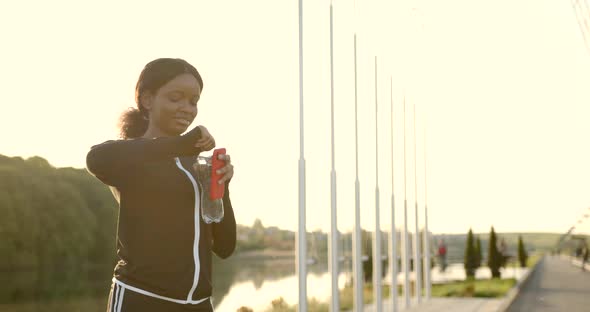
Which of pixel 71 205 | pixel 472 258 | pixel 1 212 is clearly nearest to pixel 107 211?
pixel 71 205

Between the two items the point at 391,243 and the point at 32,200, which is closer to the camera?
the point at 391,243

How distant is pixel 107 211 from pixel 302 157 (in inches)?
1533

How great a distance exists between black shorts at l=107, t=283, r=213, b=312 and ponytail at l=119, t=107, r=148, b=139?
1.39 ft

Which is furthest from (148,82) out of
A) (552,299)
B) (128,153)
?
(552,299)

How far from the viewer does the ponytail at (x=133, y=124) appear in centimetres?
212

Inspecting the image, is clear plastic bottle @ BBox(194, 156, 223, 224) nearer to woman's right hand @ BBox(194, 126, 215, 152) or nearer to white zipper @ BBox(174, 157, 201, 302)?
white zipper @ BBox(174, 157, 201, 302)

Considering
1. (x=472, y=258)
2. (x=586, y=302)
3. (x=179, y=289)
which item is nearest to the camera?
(x=179, y=289)

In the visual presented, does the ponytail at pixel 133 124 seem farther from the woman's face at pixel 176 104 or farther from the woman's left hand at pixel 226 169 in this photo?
the woman's left hand at pixel 226 169

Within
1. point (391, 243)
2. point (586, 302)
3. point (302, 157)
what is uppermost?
point (302, 157)

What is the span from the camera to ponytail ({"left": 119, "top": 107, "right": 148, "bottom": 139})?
6.95ft

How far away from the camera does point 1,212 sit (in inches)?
1850

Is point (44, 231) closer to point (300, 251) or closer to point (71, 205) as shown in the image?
point (71, 205)

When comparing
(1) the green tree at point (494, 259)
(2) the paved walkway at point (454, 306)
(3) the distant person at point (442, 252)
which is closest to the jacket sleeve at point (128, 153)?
(2) the paved walkway at point (454, 306)

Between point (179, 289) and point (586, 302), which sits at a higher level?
point (179, 289)
